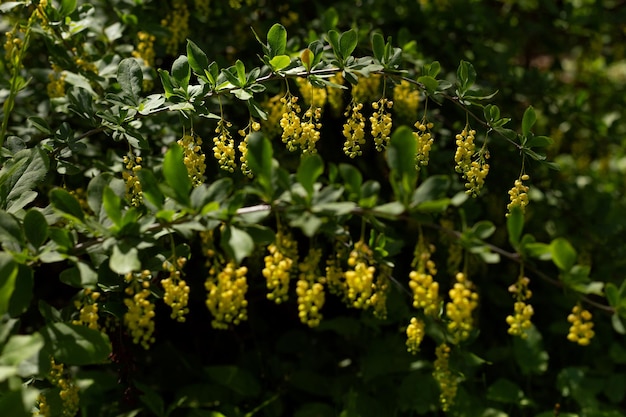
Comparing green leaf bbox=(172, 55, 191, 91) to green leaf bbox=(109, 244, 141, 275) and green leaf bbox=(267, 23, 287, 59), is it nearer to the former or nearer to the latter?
green leaf bbox=(267, 23, 287, 59)

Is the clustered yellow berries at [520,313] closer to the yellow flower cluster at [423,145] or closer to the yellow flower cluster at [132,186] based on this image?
the yellow flower cluster at [423,145]

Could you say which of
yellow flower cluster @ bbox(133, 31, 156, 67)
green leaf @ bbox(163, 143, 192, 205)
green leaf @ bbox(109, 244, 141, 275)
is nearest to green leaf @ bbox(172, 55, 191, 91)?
green leaf @ bbox(163, 143, 192, 205)

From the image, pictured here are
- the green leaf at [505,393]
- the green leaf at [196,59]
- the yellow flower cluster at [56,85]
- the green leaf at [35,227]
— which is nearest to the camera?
the green leaf at [35,227]

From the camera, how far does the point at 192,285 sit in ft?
9.50

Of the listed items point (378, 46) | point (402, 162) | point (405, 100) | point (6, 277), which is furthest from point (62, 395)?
point (405, 100)

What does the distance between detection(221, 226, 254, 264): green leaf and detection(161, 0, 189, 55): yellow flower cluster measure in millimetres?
1521

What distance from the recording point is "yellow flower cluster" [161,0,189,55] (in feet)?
9.35

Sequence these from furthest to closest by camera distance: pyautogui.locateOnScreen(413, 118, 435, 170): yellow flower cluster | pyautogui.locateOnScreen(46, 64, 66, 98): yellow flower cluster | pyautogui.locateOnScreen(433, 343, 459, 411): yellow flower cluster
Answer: pyautogui.locateOnScreen(46, 64, 66, 98): yellow flower cluster → pyautogui.locateOnScreen(433, 343, 459, 411): yellow flower cluster → pyautogui.locateOnScreen(413, 118, 435, 170): yellow flower cluster

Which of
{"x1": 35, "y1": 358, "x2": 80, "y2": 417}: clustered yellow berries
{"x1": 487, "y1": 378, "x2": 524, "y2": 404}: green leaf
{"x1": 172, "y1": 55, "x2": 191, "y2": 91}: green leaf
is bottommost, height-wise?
{"x1": 487, "y1": 378, "x2": 524, "y2": 404}: green leaf

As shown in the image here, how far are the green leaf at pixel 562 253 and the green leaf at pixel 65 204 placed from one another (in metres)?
1.15

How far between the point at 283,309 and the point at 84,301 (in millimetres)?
1465

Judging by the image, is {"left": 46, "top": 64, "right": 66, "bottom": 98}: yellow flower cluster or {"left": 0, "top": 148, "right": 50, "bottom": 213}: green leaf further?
{"left": 46, "top": 64, "right": 66, "bottom": 98}: yellow flower cluster

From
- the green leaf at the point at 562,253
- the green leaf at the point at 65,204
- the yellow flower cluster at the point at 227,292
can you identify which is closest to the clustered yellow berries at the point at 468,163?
the green leaf at the point at 562,253

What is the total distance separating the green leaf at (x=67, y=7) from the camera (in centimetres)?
236
